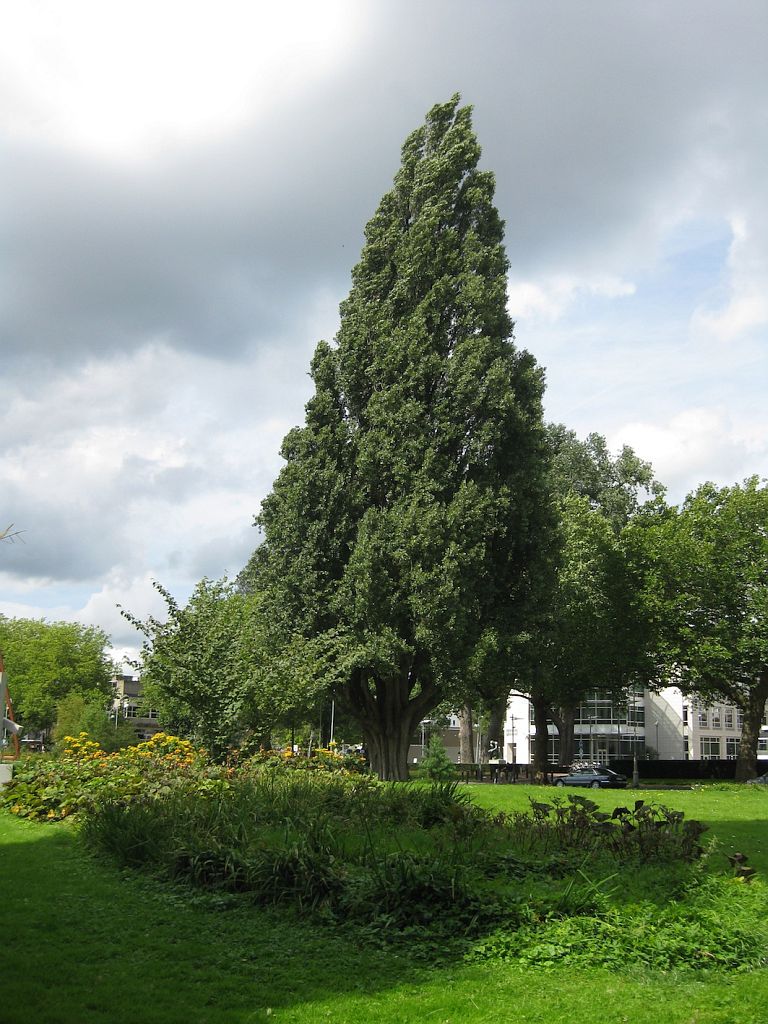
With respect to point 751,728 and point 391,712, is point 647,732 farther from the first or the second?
point 391,712

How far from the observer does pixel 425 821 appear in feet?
38.6

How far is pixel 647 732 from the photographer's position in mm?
80750

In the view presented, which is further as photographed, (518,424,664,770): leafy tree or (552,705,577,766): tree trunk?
(552,705,577,766): tree trunk

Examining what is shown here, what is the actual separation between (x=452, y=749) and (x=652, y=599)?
7502cm

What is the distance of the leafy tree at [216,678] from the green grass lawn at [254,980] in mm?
9276

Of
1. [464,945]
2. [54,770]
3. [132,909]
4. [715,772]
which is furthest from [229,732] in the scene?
[715,772]

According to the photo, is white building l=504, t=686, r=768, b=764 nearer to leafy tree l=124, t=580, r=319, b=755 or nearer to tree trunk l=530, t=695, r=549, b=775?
tree trunk l=530, t=695, r=549, b=775

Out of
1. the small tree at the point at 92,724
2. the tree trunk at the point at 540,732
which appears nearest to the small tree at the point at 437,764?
the tree trunk at the point at 540,732

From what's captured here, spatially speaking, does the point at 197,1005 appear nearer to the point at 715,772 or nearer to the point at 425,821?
the point at 425,821

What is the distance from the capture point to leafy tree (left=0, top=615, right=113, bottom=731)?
226ft

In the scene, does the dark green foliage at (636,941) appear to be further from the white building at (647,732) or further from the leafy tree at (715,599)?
the white building at (647,732)

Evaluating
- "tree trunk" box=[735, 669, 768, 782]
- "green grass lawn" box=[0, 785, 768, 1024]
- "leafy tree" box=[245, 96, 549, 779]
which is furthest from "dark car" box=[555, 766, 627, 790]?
"green grass lawn" box=[0, 785, 768, 1024]

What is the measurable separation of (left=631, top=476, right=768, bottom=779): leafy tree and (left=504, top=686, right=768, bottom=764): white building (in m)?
39.7

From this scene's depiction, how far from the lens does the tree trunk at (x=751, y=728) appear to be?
36188 mm
